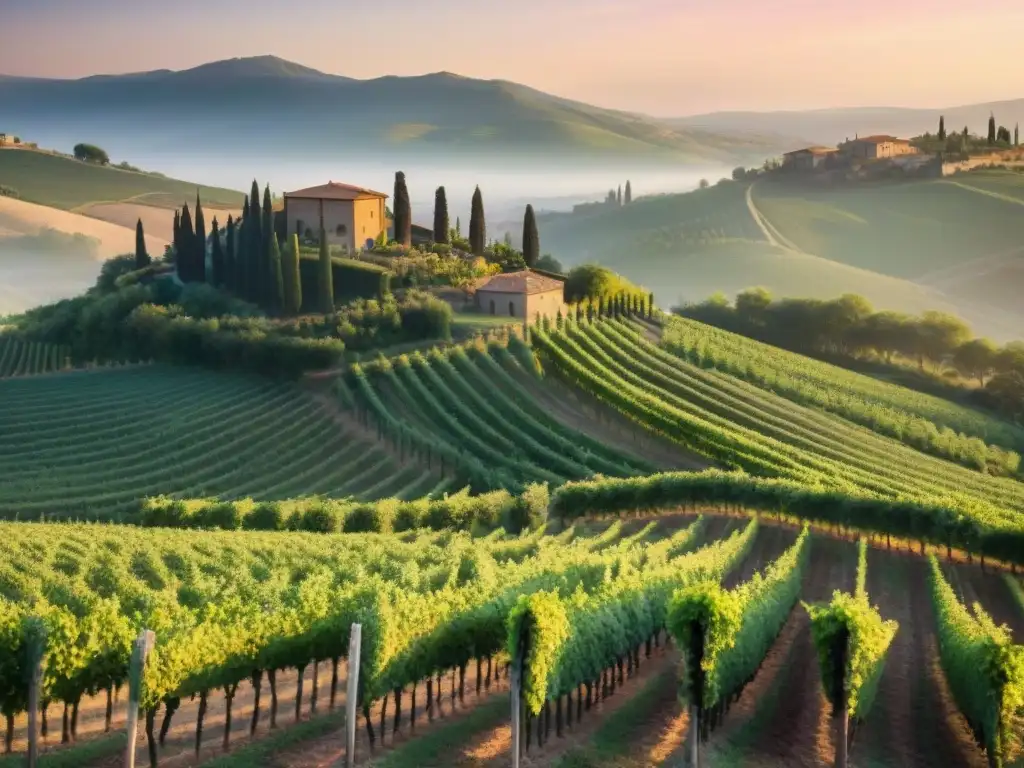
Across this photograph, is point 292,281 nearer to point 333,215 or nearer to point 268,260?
point 268,260

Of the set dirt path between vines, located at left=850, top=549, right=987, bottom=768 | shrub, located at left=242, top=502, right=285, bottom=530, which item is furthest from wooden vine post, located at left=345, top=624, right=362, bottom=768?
shrub, located at left=242, top=502, right=285, bottom=530

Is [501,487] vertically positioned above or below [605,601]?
below

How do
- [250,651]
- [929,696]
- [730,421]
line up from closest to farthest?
[250,651], [929,696], [730,421]

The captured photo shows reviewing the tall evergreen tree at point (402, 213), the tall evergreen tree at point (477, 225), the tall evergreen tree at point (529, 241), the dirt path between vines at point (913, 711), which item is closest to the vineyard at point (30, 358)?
the tall evergreen tree at point (402, 213)

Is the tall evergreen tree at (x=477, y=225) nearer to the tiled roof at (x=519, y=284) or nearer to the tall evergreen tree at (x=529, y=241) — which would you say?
the tall evergreen tree at (x=529, y=241)

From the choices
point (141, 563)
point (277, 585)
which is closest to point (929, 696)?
point (277, 585)

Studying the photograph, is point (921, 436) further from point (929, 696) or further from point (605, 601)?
point (605, 601)
